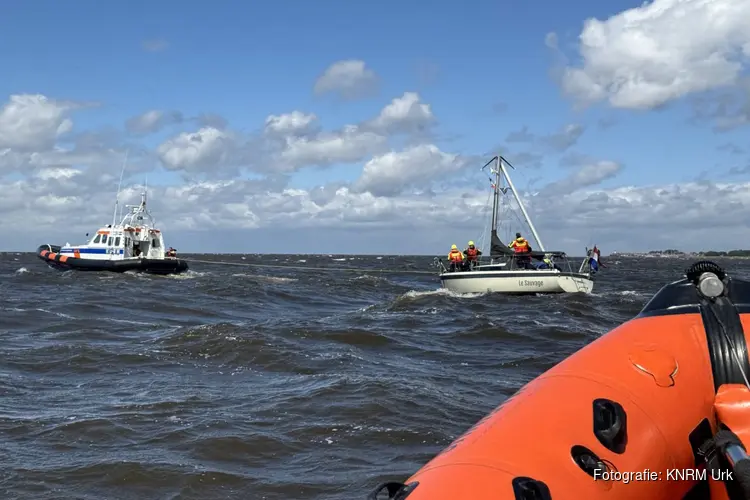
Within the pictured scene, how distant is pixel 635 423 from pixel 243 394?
5.59m

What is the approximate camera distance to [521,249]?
25047mm

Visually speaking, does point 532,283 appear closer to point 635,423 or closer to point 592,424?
point 635,423

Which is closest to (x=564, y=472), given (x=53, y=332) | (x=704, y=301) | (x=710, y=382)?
(x=710, y=382)

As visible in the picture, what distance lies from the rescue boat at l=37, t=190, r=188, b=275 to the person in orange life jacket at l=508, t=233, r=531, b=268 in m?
15.9

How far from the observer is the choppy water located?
18.2 feet

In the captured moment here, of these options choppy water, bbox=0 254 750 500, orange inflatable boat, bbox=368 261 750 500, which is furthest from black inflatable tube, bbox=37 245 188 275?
orange inflatable boat, bbox=368 261 750 500

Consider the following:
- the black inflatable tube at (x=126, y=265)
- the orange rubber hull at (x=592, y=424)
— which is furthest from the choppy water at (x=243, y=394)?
the black inflatable tube at (x=126, y=265)

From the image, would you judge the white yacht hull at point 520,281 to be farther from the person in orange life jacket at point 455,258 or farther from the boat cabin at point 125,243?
the boat cabin at point 125,243

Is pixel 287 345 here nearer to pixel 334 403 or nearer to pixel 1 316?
pixel 334 403

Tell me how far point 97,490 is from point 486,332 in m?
9.95

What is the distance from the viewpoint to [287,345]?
38.8 ft

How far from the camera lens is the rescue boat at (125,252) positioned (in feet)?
105

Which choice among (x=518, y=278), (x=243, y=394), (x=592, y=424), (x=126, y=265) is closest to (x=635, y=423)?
(x=592, y=424)

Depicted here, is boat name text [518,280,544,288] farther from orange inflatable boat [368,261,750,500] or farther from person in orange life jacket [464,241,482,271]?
orange inflatable boat [368,261,750,500]
